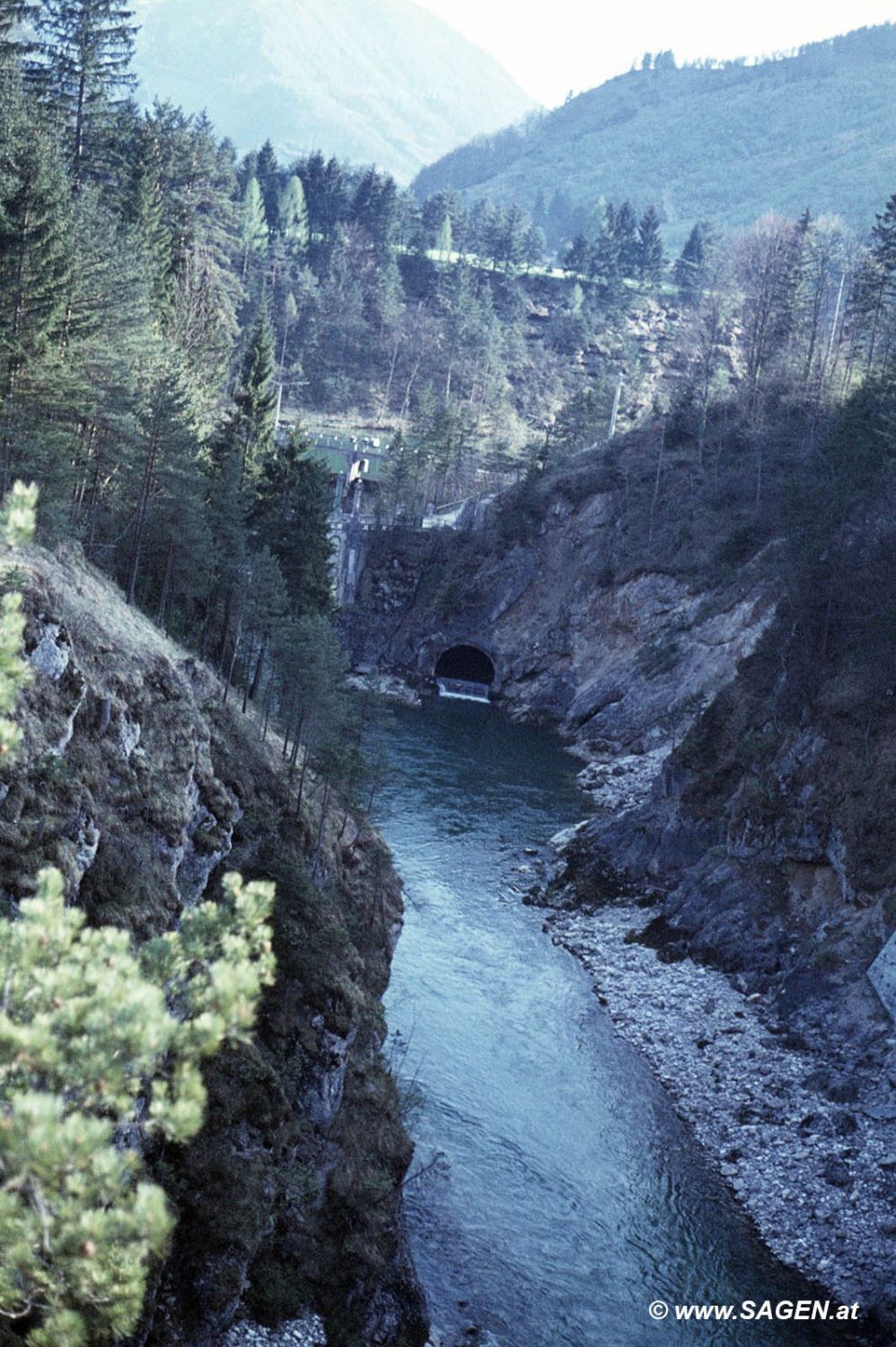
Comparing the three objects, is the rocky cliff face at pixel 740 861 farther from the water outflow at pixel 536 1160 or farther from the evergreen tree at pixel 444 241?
the evergreen tree at pixel 444 241

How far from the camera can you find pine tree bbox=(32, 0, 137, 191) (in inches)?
2125

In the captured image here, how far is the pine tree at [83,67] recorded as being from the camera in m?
54.0

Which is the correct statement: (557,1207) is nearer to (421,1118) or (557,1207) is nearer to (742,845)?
(421,1118)

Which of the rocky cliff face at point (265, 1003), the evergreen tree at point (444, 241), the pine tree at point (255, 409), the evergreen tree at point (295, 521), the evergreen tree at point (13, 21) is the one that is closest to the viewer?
the rocky cliff face at point (265, 1003)

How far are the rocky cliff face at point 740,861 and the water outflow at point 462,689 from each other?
1.47 m

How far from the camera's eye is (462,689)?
293 ft

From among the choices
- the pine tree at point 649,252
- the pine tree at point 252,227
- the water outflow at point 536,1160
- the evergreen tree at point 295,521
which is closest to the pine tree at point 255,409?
the evergreen tree at point 295,521

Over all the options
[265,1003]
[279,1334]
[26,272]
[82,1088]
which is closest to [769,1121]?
[265,1003]

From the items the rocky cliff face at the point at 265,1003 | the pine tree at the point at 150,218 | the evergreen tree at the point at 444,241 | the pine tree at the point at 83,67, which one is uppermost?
the evergreen tree at the point at 444,241

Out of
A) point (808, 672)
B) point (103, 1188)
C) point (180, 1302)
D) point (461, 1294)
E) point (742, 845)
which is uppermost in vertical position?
point (808, 672)

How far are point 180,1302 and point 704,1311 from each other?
40.6ft

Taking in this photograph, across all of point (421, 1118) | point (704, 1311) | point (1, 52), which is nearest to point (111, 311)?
point (1, 52)

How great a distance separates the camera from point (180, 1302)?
21719 millimetres

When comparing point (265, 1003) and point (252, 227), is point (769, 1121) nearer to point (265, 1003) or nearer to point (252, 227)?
point (265, 1003)
